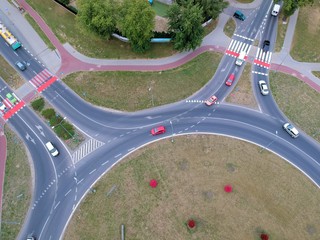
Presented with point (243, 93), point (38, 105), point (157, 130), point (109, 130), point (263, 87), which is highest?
point (38, 105)

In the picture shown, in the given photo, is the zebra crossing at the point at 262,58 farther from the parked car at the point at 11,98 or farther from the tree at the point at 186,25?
the parked car at the point at 11,98

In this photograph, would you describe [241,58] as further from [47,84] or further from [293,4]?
[47,84]

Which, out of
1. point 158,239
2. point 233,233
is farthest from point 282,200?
point 158,239

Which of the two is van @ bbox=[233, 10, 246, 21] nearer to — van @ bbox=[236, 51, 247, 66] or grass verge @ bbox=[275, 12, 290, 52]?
grass verge @ bbox=[275, 12, 290, 52]

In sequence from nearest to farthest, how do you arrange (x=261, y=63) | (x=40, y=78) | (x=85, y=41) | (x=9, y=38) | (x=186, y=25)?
(x=186, y=25)
(x=40, y=78)
(x=261, y=63)
(x=9, y=38)
(x=85, y=41)

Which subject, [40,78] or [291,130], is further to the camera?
[40,78]

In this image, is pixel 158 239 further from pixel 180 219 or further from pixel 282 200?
pixel 282 200

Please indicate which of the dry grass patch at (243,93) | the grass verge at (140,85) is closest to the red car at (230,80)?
the dry grass patch at (243,93)

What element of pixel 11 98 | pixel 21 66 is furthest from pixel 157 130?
pixel 21 66
